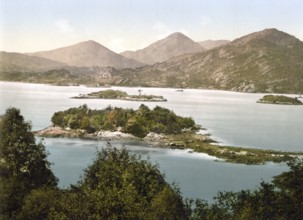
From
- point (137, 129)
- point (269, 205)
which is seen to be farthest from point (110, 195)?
point (137, 129)

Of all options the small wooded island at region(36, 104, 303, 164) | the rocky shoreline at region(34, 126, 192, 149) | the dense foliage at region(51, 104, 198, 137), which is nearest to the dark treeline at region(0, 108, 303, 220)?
the small wooded island at region(36, 104, 303, 164)

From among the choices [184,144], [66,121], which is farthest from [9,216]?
[66,121]

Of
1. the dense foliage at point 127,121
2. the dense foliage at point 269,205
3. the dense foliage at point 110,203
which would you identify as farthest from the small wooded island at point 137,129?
the dense foliage at point 269,205

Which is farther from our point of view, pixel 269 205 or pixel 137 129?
pixel 137 129

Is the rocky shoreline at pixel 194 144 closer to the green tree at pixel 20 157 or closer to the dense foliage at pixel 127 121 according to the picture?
the dense foliage at pixel 127 121

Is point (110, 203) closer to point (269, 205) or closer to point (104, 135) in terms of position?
point (269, 205)

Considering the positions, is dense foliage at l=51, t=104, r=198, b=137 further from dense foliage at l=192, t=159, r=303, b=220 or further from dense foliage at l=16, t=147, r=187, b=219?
dense foliage at l=192, t=159, r=303, b=220

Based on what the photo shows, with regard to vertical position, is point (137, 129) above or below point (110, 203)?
below
